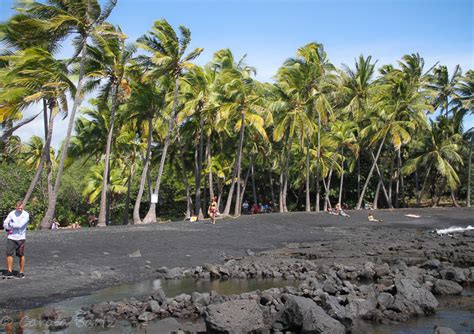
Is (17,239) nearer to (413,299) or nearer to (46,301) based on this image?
(46,301)

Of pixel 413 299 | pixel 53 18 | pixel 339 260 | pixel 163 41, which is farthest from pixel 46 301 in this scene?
pixel 163 41

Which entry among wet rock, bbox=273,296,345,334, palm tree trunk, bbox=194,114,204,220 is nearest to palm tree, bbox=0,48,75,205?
palm tree trunk, bbox=194,114,204,220

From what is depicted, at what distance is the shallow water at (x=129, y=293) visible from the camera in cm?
1020

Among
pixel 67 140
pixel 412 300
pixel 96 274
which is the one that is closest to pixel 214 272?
pixel 96 274

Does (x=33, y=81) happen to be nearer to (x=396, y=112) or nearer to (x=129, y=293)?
(x=129, y=293)

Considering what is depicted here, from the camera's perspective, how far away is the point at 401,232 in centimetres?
3109

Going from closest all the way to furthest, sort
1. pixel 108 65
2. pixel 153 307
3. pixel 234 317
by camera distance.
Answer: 1. pixel 234 317
2. pixel 153 307
3. pixel 108 65

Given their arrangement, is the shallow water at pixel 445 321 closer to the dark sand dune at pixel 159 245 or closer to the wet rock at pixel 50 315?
the wet rock at pixel 50 315

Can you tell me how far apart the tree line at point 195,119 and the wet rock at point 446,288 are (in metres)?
16.9

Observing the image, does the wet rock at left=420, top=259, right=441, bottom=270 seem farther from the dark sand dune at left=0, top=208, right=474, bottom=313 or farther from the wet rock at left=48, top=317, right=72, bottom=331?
the wet rock at left=48, top=317, right=72, bottom=331

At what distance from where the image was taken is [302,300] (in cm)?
1010

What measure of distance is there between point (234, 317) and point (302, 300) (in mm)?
1407

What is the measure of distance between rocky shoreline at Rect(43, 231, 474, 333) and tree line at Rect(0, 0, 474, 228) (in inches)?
462

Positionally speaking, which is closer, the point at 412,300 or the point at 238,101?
the point at 412,300
